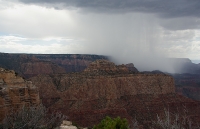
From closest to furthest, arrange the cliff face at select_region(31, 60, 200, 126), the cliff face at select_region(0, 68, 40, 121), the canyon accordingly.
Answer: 1. the cliff face at select_region(0, 68, 40, 121)
2. the canyon
3. the cliff face at select_region(31, 60, 200, 126)

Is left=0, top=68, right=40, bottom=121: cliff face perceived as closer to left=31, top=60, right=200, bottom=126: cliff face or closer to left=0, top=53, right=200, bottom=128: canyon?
left=0, top=53, right=200, bottom=128: canyon

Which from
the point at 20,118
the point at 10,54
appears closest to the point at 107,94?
the point at 20,118

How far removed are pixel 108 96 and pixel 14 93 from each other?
47.9 metres

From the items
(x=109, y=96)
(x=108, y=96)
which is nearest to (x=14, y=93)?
(x=108, y=96)

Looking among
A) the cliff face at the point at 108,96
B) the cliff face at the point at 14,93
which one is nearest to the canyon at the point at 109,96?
the cliff face at the point at 108,96

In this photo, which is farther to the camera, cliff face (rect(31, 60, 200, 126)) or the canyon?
cliff face (rect(31, 60, 200, 126))

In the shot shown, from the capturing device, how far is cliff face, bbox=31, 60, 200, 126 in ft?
235

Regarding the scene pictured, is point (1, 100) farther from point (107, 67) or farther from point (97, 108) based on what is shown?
point (107, 67)

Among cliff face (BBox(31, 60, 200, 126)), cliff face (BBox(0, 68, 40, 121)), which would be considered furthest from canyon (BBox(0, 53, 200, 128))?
cliff face (BBox(0, 68, 40, 121))

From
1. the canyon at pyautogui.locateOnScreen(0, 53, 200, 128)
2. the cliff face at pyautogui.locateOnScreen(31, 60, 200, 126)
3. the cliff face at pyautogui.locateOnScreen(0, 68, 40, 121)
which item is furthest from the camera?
the cliff face at pyautogui.locateOnScreen(31, 60, 200, 126)

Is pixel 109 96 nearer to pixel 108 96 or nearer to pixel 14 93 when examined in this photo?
pixel 108 96

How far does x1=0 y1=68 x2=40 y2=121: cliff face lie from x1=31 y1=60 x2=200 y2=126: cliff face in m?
33.2

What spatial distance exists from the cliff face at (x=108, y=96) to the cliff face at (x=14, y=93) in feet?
109

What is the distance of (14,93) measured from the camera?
34531 mm
